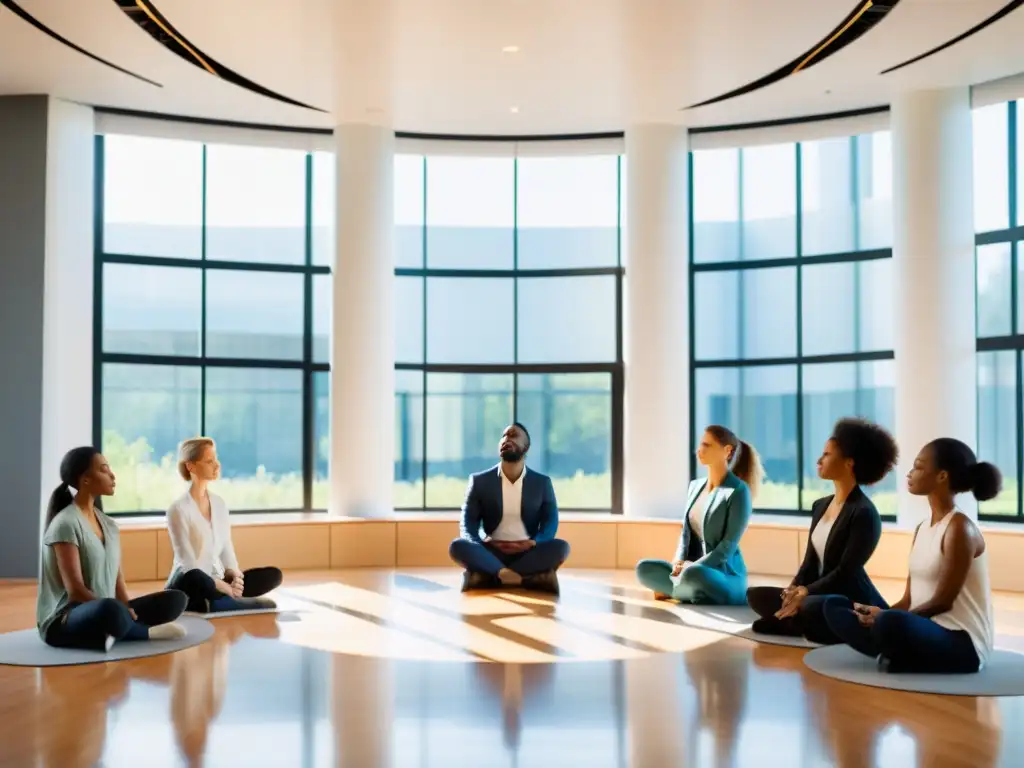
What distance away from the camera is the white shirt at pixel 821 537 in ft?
19.9

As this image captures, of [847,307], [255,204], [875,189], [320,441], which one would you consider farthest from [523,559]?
[875,189]

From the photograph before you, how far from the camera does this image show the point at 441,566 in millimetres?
9781

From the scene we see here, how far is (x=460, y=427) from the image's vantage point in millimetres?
10914

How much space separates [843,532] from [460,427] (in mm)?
5461

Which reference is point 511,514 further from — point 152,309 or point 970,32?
point 970,32

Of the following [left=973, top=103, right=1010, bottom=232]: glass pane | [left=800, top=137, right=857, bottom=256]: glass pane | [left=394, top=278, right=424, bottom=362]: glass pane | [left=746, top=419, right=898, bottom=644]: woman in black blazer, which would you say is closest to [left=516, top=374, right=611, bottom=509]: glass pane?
[left=394, top=278, right=424, bottom=362]: glass pane

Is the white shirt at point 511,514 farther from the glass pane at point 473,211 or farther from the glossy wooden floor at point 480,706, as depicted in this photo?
the glass pane at point 473,211

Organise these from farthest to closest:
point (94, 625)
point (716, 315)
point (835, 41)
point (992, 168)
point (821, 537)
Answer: point (716, 315)
point (992, 168)
point (835, 41)
point (821, 537)
point (94, 625)

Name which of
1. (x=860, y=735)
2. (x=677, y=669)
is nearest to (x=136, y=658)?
(x=677, y=669)

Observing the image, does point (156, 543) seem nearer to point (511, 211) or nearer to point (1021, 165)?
point (511, 211)

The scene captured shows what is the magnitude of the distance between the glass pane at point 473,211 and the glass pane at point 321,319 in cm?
119

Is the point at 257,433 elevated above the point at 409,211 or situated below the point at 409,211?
below

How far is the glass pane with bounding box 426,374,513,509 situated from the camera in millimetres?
10875

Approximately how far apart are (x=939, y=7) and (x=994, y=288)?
2.78 metres
